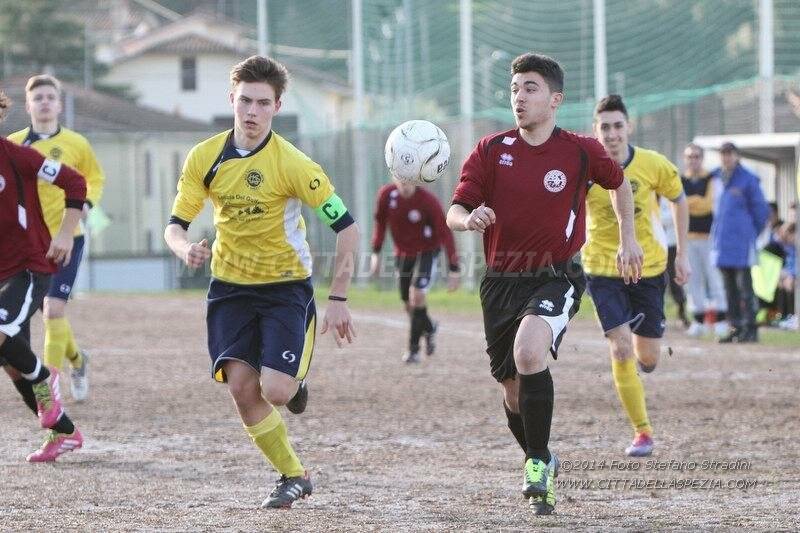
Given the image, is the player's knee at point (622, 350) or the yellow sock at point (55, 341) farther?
the yellow sock at point (55, 341)

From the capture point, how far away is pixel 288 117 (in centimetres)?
5647

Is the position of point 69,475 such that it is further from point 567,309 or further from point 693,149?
point 693,149

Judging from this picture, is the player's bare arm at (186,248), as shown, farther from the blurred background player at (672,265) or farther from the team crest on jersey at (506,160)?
the blurred background player at (672,265)

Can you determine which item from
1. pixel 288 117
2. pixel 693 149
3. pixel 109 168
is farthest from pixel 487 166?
pixel 288 117

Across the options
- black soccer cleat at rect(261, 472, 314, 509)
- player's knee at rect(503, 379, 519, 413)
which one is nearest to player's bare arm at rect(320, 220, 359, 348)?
black soccer cleat at rect(261, 472, 314, 509)

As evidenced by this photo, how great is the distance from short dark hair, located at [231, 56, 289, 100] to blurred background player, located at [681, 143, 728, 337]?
10549 millimetres

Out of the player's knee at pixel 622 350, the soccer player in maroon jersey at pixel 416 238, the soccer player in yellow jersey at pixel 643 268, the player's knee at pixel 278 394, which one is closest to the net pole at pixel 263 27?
the soccer player in maroon jersey at pixel 416 238

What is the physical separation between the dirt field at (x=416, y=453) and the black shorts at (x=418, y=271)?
0.78 metres

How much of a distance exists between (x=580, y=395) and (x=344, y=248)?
5.16 meters

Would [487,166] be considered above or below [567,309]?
above

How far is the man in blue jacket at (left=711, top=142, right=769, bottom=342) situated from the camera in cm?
1619

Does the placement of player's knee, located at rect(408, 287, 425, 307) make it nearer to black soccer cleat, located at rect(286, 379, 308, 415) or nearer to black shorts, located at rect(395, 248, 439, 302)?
black shorts, located at rect(395, 248, 439, 302)

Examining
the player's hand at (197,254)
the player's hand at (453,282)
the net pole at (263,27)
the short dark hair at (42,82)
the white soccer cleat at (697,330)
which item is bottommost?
the white soccer cleat at (697,330)

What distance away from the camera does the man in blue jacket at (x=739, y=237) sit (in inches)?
637
